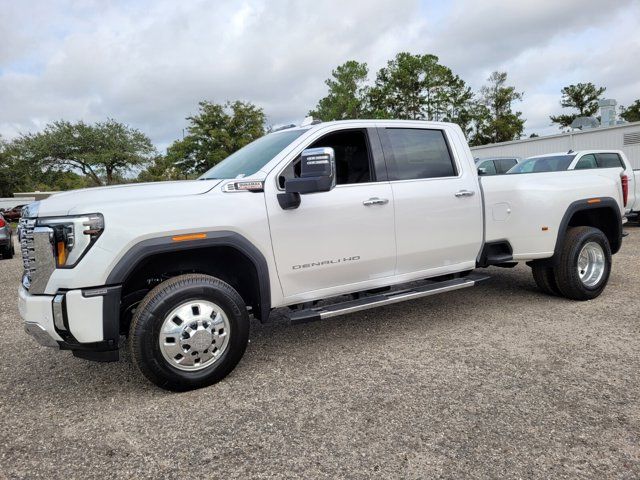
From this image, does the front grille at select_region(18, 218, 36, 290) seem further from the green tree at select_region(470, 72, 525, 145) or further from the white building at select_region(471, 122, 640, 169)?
the green tree at select_region(470, 72, 525, 145)

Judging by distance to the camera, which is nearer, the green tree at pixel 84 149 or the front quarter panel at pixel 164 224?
the front quarter panel at pixel 164 224

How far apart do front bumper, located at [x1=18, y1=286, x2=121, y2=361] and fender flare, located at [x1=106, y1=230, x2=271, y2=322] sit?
129 mm

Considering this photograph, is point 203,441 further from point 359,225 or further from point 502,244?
point 502,244

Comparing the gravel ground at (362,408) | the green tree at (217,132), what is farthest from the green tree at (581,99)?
the gravel ground at (362,408)

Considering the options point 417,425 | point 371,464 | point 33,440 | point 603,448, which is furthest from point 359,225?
point 33,440

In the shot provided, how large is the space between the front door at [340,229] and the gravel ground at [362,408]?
674 mm

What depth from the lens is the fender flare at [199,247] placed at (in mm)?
2975

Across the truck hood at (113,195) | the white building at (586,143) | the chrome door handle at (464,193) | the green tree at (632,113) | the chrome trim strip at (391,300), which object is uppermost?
the green tree at (632,113)

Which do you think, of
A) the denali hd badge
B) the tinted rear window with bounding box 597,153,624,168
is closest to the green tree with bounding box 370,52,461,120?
the tinted rear window with bounding box 597,153,624,168

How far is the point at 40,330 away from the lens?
3.00 metres

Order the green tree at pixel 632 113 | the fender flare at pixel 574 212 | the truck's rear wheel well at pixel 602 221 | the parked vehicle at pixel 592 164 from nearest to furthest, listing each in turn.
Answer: the fender flare at pixel 574 212, the truck's rear wheel well at pixel 602 221, the parked vehicle at pixel 592 164, the green tree at pixel 632 113

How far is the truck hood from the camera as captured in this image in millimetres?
2994

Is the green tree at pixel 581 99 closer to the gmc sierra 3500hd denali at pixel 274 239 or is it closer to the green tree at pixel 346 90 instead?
the green tree at pixel 346 90

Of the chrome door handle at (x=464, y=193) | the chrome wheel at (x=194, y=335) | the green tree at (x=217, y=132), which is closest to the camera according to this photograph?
the chrome wheel at (x=194, y=335)
